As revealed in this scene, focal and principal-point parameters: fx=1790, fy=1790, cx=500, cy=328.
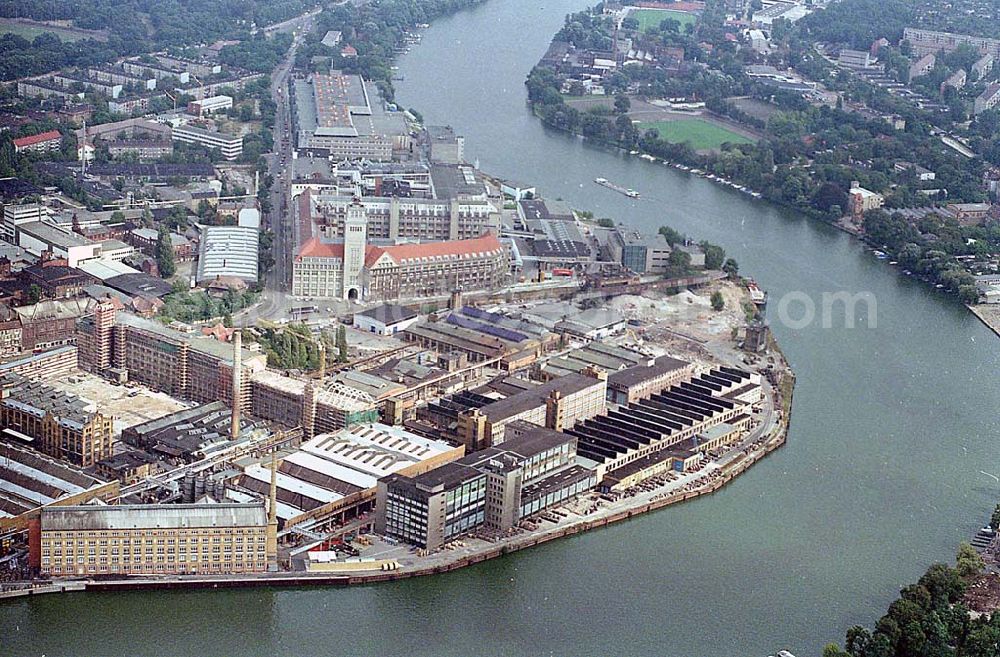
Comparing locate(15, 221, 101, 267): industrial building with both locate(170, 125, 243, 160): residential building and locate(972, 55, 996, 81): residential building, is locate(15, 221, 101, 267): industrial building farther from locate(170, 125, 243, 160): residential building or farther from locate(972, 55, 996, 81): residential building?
locate(972, 55, 996, 81): residential building

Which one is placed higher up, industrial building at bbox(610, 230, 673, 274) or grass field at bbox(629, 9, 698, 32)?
industrial building at bbox(610, 230, 673, 274)

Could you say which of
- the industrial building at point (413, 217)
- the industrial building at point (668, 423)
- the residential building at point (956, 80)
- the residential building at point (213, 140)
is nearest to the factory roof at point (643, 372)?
the industrial building at point (668, 423)

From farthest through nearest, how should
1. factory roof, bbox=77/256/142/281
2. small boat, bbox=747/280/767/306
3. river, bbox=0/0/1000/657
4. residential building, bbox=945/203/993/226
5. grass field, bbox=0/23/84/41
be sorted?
grass field, bbox=0/23/84/41
residential building, bbox=945/203/993/226
small boat, bbox=747/280/767/306
factory roof, bbox=77/256/142/281
river, bbox=0/0/1000/657

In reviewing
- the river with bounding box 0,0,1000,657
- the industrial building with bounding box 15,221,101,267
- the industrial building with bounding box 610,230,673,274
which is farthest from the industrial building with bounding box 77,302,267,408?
the industrial building with bounding box 610,230,673,274

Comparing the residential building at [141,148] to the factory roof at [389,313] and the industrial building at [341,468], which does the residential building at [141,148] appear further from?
the industrial building at [341,468]

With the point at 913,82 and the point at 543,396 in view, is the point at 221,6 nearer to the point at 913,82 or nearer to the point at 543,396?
the point at 913,82

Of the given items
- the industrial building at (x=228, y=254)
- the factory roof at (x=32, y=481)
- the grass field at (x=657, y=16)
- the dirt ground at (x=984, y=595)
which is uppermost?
the dirt ground at (x=984, y=595)
